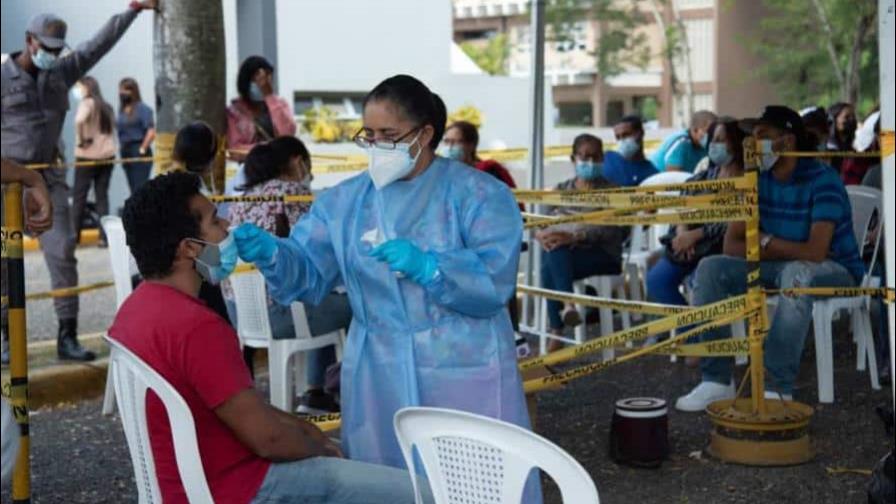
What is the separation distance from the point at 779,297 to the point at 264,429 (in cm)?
354

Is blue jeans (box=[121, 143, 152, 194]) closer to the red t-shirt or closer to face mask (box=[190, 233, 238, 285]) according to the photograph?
face mask (box=[190, 233, 238, 285])

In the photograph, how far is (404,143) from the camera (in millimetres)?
3611

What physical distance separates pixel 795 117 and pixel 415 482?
12.5 feet

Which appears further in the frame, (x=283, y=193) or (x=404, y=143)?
(x=283, y=193)

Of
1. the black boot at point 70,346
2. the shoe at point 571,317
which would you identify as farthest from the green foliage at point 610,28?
the black boot at point 70,346

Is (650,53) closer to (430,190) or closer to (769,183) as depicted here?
Answer: (769,183)

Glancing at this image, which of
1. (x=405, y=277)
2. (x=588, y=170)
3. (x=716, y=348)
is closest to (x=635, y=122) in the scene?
(x=588, y=170)

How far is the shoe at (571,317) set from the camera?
305 inches

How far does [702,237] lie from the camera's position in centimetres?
690

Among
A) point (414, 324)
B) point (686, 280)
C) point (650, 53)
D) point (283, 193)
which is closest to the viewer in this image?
point (414, 324)

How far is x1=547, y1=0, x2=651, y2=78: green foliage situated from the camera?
3762 centimetres

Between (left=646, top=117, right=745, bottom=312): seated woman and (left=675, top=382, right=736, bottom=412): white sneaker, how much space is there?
2.79 feet

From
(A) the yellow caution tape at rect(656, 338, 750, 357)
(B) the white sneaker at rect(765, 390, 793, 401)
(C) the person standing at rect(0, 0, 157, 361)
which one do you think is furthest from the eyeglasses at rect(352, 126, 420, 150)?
(C) the person standing at rect(0, 0, 157, 361)

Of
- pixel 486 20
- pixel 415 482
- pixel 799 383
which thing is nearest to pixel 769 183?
pixel 799 383
